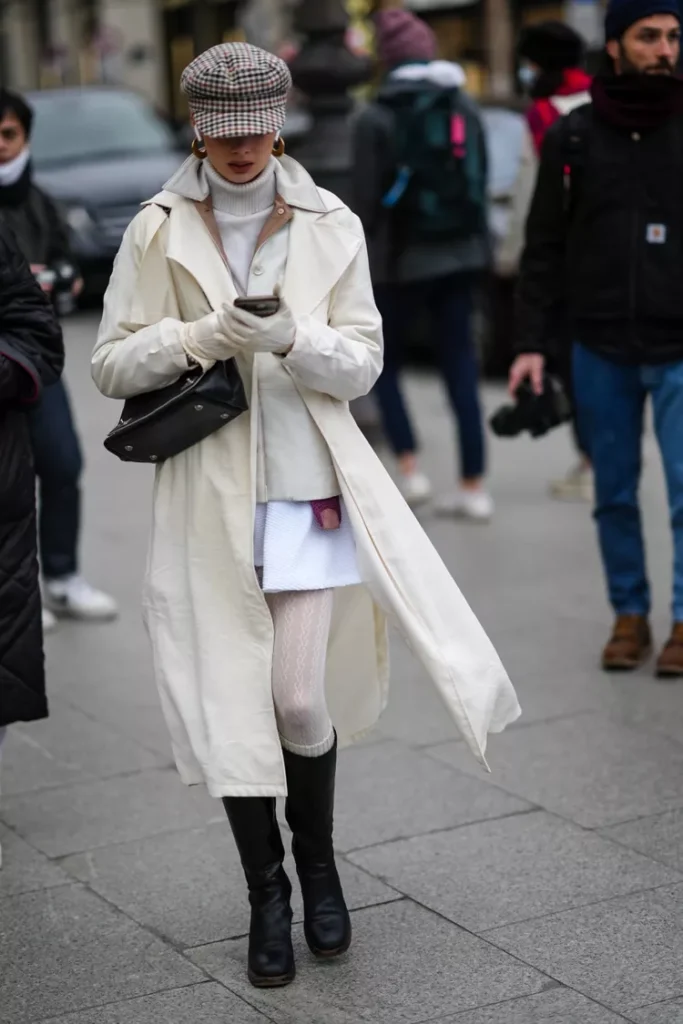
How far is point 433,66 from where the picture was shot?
27.5 feet

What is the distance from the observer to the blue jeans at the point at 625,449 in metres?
5.79

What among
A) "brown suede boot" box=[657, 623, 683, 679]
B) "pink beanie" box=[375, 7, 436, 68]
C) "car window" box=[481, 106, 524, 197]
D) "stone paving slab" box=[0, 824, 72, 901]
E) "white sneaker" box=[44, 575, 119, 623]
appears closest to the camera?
"stone paving slab" box=[0, 824, 72, 901]

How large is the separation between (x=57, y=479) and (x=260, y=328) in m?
3.48

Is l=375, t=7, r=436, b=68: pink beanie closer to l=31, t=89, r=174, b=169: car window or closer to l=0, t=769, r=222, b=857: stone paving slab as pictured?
l=0, t=769, r=222, b=857: stone paving slab

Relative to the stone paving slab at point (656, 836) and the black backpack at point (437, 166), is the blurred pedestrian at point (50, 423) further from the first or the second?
the stone paving slab at point (656, 836)

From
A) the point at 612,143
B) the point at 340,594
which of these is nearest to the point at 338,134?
the point at 612,143

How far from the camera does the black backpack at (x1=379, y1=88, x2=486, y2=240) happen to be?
8.27 meters

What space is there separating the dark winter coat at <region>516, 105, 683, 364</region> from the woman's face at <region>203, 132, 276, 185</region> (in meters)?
2.23

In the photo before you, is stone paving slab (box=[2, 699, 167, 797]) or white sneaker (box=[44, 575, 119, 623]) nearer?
stone paving slab (box=[2, 699, 167, 797])

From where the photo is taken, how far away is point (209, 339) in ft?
11.9

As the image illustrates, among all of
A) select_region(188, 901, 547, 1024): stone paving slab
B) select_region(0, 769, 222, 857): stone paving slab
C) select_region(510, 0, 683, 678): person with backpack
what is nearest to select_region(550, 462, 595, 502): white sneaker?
select_region(510, 0, 683, 678): person with backpack

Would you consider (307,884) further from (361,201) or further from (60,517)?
(361,201)

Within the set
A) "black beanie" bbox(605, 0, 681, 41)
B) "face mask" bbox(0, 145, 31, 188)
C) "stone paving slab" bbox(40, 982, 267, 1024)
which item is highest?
"black beanie" bbox(605, 0, 681, 41)

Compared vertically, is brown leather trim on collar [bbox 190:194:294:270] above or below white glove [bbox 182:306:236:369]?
above
